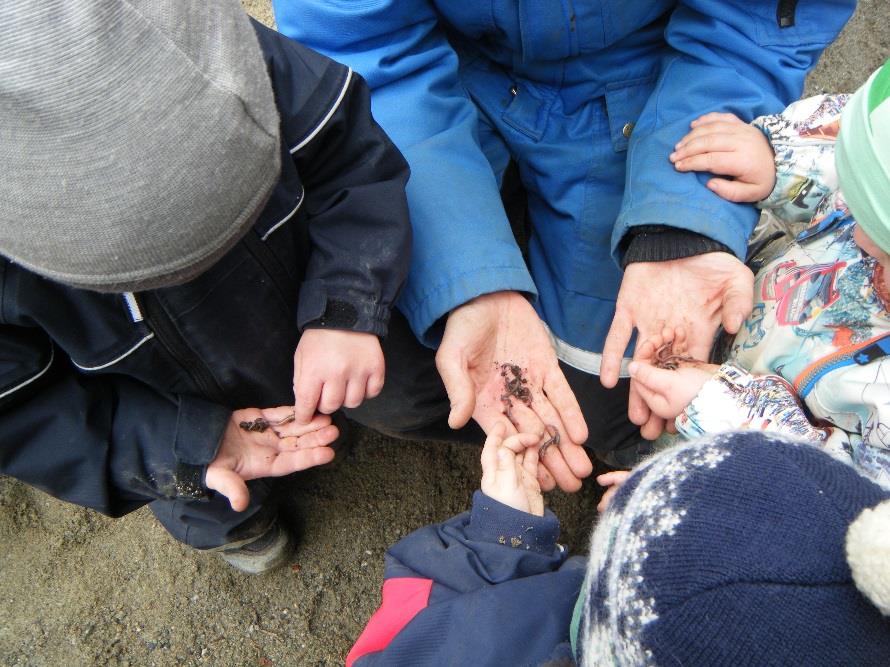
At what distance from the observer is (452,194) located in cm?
153

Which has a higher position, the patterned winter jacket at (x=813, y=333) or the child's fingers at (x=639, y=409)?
the patterned winter jacket at (x=813, y=333)

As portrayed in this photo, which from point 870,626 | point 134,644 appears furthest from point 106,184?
point 134,644

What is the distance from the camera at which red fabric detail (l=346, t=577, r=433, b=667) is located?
3.67ft

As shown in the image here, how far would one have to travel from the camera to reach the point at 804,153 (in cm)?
140

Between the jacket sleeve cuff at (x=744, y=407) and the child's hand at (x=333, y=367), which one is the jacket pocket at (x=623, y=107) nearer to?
the jacket sleeve cuff at (x=744, y=407)

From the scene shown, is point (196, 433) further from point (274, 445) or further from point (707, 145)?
point (707, 145)

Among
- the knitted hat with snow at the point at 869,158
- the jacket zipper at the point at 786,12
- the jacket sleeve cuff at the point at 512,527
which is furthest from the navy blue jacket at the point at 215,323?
the jacket zipper at the point at 786,12

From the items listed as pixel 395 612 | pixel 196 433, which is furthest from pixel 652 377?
pixel 196 433

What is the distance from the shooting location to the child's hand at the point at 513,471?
4.04ft

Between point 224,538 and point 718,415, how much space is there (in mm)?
1227

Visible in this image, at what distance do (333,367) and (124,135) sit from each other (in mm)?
647

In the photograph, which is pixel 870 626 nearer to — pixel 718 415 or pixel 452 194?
pixel 718 415

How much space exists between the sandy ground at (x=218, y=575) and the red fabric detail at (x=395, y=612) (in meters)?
0.73

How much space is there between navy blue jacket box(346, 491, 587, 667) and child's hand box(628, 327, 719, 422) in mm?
374
